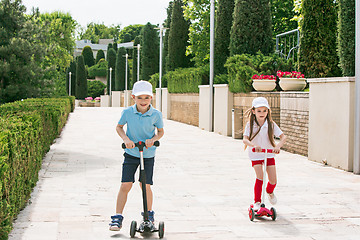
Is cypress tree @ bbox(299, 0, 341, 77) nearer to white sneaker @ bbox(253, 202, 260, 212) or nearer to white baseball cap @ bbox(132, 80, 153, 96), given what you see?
white sneaker @ bbox(253, 202, 260, 212)

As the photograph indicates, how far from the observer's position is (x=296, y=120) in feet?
42.3

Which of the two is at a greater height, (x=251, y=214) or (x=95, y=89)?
(x=95, y=89)

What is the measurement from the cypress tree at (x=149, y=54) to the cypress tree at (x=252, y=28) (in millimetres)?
30087

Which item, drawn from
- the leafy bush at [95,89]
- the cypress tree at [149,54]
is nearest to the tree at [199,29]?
the cypress tree at [149,54]

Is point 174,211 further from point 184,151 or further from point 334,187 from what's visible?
point 184,151

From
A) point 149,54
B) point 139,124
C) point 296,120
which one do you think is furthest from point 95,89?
point 139,124

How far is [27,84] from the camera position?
80.1 ft

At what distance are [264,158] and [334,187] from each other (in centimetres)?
262

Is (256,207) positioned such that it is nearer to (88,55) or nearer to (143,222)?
(143,222)

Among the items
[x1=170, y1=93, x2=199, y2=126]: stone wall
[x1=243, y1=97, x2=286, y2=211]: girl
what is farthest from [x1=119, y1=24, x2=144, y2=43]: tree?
[x1=243, y1=97, x2=286, y2=211]: girl

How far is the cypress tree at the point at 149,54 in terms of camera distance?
1923 inches

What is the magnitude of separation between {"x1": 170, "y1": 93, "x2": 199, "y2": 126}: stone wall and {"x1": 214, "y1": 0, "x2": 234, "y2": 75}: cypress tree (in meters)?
2.26

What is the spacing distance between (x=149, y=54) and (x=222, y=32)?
90.7 ft

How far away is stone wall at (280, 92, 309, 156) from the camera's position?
12328 mm
